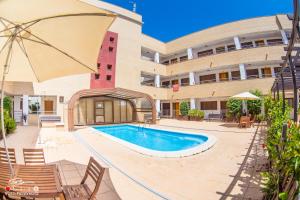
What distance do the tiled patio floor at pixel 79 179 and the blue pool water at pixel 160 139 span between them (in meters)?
5.62

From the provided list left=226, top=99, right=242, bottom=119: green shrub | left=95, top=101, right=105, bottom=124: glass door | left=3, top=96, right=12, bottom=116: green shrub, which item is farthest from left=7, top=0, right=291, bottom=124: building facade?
left=226, top=99, right=242, bottom=119: green shrub

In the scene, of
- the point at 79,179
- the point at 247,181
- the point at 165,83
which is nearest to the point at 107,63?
the point at 165,83

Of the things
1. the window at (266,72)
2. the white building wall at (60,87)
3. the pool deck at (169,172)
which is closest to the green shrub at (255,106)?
the window at (266,72)

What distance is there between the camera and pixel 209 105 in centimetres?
2647

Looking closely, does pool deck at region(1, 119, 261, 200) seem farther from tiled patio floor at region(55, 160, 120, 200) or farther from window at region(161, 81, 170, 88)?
window at region(161, 81, 170, 88)

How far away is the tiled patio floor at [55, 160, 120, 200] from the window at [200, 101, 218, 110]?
71.6 ft

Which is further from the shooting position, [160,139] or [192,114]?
[192,114]

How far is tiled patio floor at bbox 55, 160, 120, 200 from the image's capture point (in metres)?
4.25

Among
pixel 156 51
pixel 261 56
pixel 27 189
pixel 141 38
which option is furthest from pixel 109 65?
pixel 27 189

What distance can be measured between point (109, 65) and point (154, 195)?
69.9ft

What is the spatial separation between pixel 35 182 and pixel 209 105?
24977 mm

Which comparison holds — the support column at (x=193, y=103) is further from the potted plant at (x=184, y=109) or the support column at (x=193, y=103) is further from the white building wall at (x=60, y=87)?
the white building wall at (x=60, y=87)

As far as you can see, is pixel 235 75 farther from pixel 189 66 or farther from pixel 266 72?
pixel 189 66

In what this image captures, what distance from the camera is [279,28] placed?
76.7 ft
